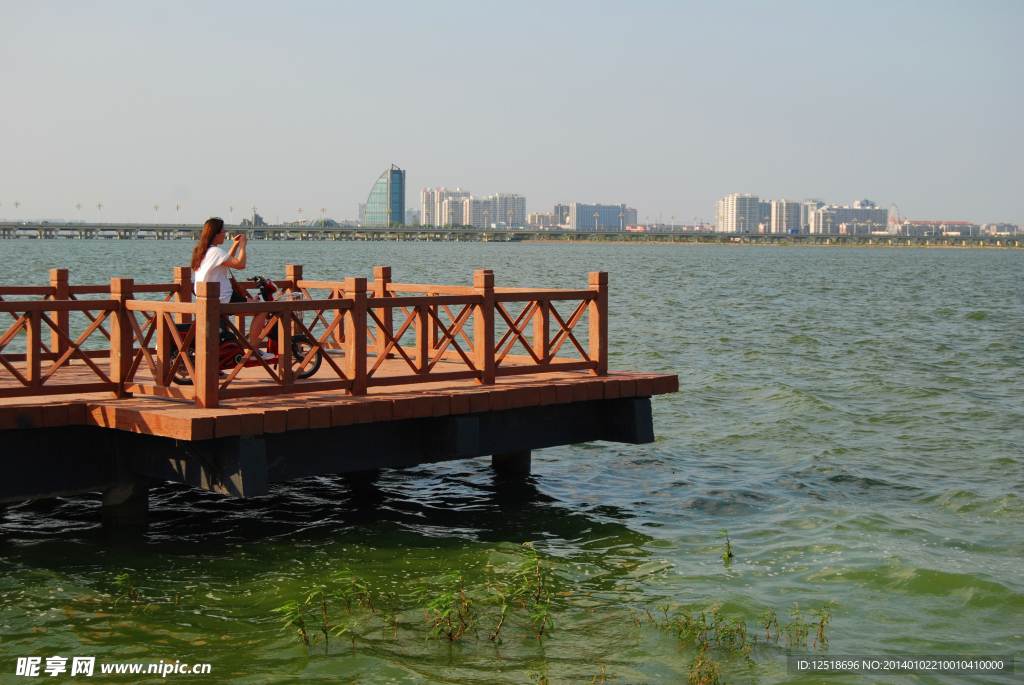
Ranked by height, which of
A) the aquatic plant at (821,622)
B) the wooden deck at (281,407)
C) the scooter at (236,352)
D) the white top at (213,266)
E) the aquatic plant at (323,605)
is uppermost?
the white top at (213,266)

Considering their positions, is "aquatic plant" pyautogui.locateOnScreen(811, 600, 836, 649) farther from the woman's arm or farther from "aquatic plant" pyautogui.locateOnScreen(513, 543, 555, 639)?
the woman's arm

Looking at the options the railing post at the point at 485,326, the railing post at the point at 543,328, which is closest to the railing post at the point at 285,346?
the railing post at the point at 485,326

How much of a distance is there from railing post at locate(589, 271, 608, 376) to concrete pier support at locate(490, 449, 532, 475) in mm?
1815

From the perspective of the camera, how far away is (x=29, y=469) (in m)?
8.94

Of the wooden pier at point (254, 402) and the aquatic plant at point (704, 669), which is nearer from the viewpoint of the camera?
the aquatic plant at point (704, 669)

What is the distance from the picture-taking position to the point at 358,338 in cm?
968

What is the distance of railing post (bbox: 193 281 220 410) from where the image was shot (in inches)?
340

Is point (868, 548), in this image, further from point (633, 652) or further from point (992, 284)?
point (992, 284)

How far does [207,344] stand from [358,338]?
1.49 metres

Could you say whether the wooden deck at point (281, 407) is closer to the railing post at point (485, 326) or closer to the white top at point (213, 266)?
the railing post at point (485, 326)

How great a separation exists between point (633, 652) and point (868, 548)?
3787 mm

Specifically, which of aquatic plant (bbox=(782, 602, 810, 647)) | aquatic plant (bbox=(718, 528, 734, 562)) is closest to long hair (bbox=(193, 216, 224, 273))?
aquatic plant (bbox=(718, 528, 734, 562))

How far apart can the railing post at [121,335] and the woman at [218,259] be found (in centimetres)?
87

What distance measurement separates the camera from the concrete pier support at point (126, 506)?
986cm
